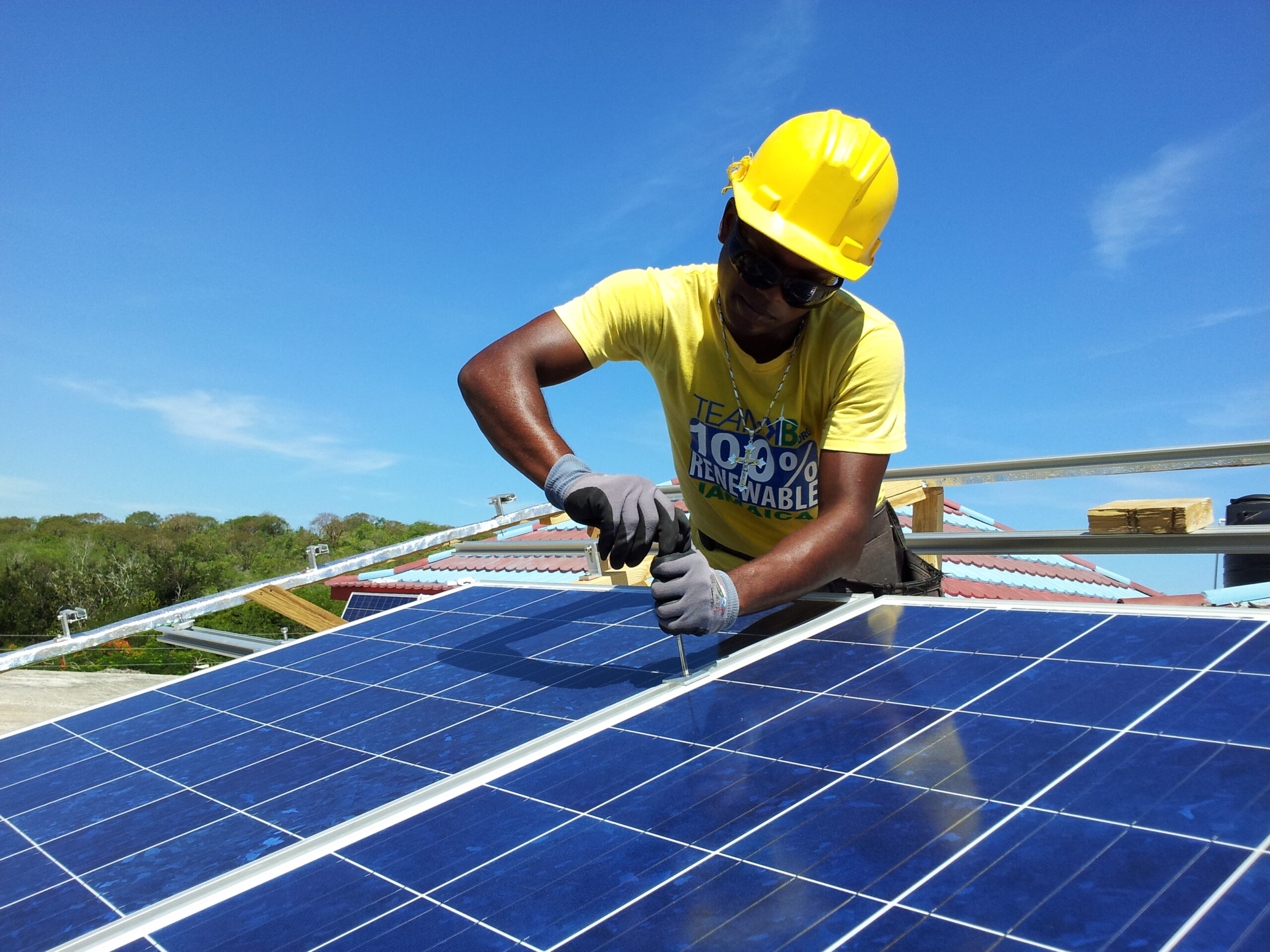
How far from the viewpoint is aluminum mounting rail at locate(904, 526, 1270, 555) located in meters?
3.44

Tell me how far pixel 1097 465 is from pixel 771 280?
2.22m

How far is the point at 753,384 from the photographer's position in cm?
353

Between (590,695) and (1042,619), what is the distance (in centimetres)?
133

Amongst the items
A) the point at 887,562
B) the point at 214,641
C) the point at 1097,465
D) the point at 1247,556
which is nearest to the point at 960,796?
the point at 887,562

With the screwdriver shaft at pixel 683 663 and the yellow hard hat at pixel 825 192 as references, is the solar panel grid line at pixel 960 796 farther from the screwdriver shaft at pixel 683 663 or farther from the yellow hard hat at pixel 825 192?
the yellow hard hat at pixel 825 192

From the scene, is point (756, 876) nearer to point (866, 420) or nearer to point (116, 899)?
point (116, 899)

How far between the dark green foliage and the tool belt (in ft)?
62.8

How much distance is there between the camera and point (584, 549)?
590 cm

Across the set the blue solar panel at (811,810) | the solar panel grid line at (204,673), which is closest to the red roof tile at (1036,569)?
the solar panel grid line at (204,673)

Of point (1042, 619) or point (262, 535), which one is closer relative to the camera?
point (1042, 619)

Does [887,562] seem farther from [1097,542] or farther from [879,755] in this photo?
[879,755]

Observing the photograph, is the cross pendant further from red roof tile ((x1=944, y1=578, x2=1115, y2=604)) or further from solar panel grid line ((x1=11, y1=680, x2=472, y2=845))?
red roof tile ((x1=944, y1=578, x2=1115, y2=604))

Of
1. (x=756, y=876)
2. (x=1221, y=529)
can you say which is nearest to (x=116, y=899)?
(x=756, y=876)

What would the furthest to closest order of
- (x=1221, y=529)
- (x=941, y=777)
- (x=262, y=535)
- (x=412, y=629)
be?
(x=262, y=535) → (x=412, y=629) → (x=1221, y=529) → (x=941, y=777)
